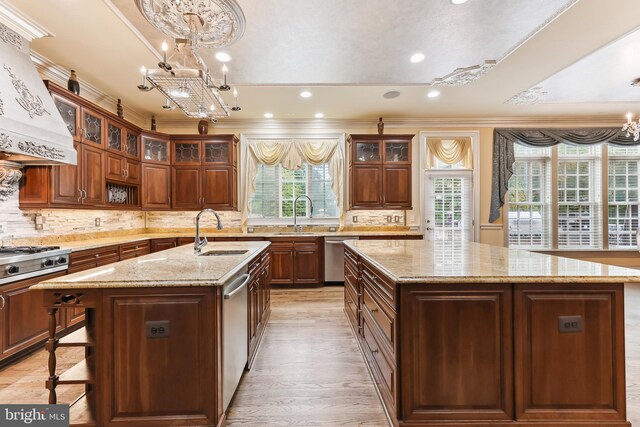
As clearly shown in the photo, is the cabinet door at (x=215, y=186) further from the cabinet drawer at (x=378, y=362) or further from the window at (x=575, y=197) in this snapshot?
the window at (x=575, y=197)

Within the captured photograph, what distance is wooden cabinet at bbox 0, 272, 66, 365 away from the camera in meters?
2.34

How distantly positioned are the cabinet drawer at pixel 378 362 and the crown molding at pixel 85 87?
4456 mm

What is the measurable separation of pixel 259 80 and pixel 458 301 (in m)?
3.47

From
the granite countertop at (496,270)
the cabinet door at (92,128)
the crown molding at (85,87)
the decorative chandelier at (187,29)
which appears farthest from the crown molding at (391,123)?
the granite countertop at (496,270)

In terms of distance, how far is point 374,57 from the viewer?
10.5ft

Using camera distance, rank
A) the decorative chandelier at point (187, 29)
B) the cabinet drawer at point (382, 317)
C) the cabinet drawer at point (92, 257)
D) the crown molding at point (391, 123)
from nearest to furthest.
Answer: the cabinet drawer at point (382, 317)
the decorative chandelier at point (187, 29)
the cabinet drawer at point (92, 257)
the crown molding at point (391, 123)

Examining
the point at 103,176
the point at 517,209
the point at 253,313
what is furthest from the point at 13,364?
the point at 517,209

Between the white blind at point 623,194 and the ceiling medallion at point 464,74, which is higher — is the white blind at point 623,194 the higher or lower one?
the lower one

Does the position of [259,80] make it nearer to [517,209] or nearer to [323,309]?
[323,309]

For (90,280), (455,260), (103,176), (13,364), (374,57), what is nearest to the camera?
(90,280)

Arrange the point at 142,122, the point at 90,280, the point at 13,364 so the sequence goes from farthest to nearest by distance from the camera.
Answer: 1. the point at 142,122
2. the point at 13,364
3. the point at 90,280

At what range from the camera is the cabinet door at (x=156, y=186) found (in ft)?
16.3

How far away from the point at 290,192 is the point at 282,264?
155 cm

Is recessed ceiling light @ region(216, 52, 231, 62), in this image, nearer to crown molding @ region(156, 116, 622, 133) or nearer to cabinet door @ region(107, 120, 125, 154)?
cabinet door @ region(107, 120, 125, 154)
